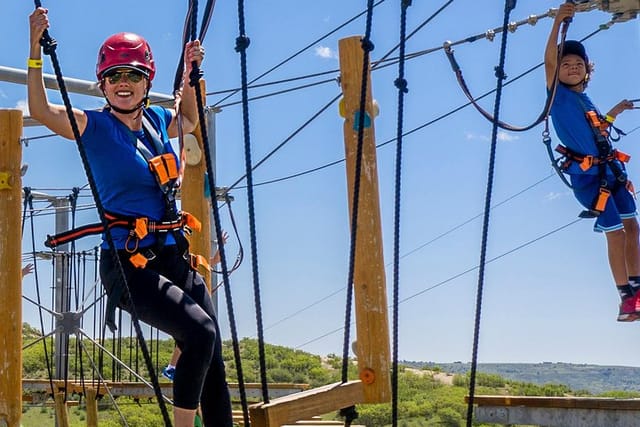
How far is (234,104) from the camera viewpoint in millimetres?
7172

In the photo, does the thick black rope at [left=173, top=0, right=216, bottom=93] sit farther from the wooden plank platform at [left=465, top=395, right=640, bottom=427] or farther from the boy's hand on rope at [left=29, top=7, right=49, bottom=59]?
the wooden plank platform at [left=465, top=395, right=640, bottom=427]

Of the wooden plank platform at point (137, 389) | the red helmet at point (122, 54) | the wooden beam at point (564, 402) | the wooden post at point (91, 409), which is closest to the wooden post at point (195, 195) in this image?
the red helmet at point (122, 54)

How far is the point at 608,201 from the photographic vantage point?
4.37m

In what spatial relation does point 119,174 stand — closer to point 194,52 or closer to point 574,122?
point 194,52

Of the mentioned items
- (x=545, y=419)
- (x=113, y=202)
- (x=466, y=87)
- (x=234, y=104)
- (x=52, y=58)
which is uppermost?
(x=234, y=104)

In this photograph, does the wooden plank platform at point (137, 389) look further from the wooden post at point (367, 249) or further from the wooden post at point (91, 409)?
the wooden post at point (367, 249)

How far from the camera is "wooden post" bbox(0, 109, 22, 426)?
175 inches

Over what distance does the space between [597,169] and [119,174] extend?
2.41 m

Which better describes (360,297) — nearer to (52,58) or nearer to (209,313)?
(209,313)

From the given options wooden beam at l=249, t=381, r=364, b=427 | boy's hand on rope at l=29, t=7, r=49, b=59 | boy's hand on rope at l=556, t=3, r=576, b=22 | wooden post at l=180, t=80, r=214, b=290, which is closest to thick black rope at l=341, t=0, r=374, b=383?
wooden beam at l=249, t=381, r=364, b=427

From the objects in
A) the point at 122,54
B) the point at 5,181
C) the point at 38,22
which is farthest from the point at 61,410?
the point at 38,22

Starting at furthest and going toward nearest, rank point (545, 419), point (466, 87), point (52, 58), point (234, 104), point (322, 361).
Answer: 1. point (322, 361)
2. point (234, 104)
3. point (545, 419)
4. point (466, 87)
5. point (52, 58)

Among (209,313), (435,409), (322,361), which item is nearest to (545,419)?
(209,313)

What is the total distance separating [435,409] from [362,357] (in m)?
14.1
